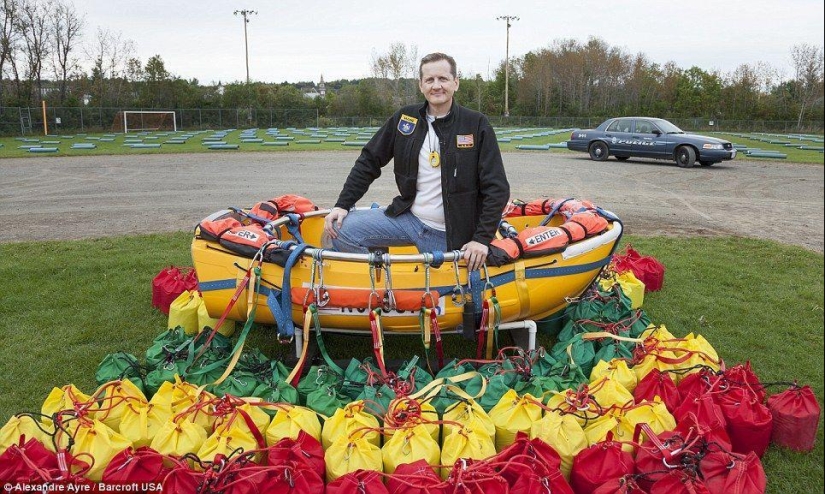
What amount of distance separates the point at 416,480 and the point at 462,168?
2.34 m

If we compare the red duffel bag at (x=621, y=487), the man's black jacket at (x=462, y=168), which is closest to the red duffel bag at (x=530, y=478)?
the red duffel bag at (x=621, y=487)

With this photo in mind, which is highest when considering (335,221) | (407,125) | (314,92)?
(314,92)

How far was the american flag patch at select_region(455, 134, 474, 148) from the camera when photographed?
179 inches

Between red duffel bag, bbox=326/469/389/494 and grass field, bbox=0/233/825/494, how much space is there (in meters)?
2.06

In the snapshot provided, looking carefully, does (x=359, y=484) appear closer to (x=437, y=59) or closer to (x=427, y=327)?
(x=427, y=327)

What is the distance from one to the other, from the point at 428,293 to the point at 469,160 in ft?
3.27

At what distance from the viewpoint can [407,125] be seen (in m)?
4.73

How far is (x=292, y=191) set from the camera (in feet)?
44.6

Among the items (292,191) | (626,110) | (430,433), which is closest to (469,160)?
(430,433)

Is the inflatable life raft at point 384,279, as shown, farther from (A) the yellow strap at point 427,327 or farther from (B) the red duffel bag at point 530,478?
(B) the red duffel bag at point 530,478

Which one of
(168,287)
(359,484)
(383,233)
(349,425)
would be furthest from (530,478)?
(168,287)

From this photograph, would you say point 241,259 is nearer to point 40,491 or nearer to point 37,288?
point 40,491

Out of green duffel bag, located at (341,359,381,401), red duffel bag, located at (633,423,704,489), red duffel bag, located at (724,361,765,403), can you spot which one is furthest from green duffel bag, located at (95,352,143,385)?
red duffel bag, located at (724,361,765,403)

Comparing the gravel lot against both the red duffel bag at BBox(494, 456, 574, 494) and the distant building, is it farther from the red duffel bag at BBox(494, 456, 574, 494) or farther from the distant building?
the distant building
